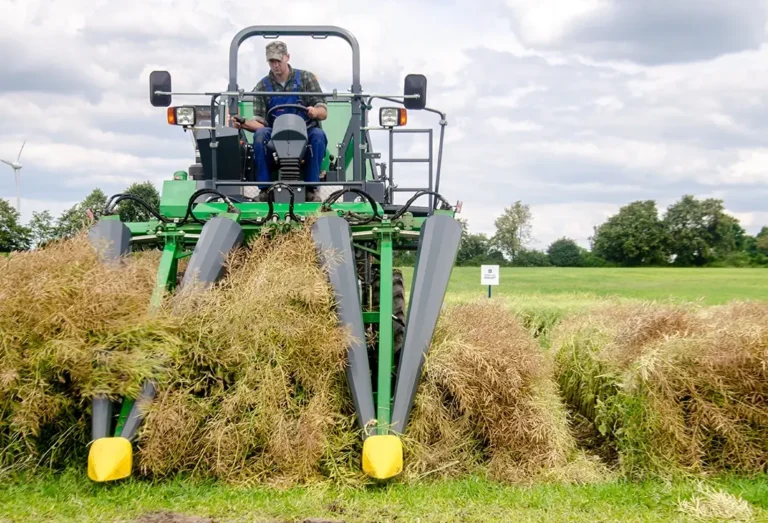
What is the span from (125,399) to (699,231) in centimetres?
5283

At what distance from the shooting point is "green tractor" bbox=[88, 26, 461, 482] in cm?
536

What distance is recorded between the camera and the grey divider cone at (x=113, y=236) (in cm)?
648

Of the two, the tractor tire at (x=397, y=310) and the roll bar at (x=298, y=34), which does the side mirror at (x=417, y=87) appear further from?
the tractor tire at (x=397, y=310)

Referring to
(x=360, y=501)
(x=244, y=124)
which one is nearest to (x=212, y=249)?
(x=244, y=124)

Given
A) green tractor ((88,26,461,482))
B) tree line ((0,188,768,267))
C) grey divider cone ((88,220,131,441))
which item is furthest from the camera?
tree line ((0,188,768,267))

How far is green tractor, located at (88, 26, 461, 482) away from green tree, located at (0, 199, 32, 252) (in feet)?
93.2

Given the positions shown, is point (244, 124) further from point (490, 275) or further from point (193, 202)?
point (490, 275)

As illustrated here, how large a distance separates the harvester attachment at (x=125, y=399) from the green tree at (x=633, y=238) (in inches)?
1970

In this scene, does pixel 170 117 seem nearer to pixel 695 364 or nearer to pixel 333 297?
pixel 333 297

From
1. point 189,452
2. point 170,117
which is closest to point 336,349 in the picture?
point 189,452

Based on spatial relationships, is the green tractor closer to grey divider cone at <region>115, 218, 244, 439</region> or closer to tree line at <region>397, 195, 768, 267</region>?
grey divider cone at <region>115, 218, 244, 439</region>

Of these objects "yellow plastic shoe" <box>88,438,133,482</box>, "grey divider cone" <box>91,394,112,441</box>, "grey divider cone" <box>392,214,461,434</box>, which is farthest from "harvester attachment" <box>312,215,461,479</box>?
"grey divider cone" <box>91,394,112,441</box>

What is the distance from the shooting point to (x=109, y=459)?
4.95 meters

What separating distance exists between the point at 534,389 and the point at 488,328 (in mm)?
755
